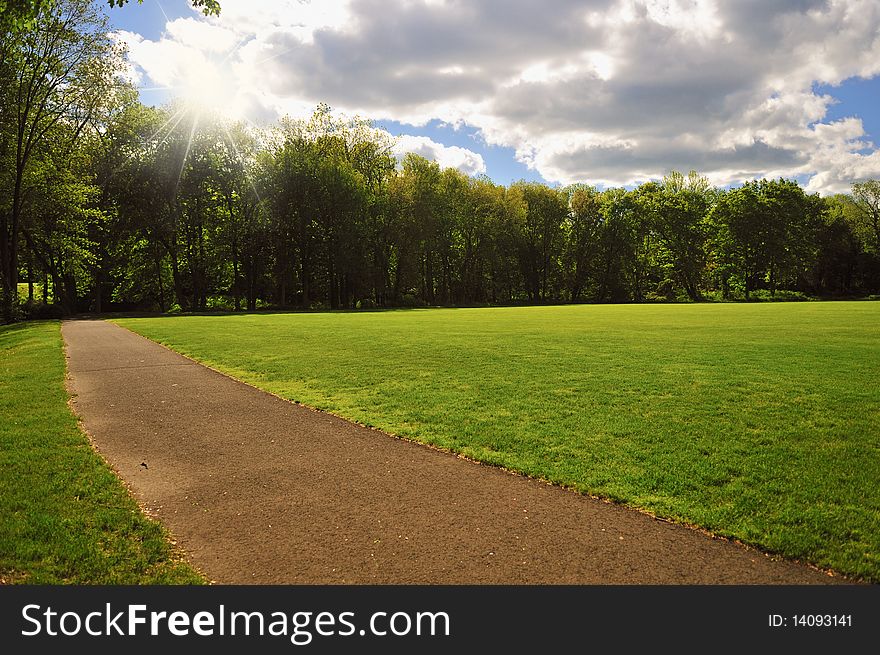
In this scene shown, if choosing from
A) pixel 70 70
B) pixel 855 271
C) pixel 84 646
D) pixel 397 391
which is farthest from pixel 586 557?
pixel 855 271

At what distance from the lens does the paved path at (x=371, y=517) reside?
13.5ft

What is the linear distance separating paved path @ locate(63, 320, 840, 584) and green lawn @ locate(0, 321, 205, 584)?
0.25m

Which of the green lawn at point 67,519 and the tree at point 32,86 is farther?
the tree at point 32,86

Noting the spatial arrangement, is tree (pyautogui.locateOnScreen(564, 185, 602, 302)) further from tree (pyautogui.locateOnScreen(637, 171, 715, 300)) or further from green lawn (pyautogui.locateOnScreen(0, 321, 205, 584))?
green lawn (pyautogui.locateOnScreen(0, 321, 205, 584))

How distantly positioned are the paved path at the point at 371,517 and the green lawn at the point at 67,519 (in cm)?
25

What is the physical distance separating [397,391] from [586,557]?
273 inches

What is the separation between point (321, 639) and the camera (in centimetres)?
356

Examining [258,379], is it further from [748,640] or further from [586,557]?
[748,640]

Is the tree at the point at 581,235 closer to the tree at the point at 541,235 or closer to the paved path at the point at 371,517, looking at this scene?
the tree at the point at 541,235

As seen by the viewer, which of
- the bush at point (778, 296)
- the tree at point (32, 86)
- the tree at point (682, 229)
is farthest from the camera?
the tree at point (682, 229)

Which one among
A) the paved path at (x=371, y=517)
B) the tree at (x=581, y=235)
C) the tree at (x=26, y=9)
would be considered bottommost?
the paved path at (x=371, y=517)

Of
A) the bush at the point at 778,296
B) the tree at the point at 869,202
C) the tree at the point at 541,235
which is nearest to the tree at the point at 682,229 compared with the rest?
the bush at the point at 778,296

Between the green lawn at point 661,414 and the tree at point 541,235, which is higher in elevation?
the tree at point 541,235

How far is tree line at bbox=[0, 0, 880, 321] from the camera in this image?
115 feet
